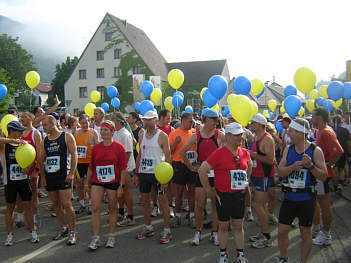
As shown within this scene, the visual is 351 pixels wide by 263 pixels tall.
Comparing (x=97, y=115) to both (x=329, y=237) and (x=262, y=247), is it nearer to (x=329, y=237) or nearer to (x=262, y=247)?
(x=262, y=247)

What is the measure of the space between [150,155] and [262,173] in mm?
1830

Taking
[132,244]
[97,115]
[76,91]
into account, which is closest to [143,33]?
[76,91]

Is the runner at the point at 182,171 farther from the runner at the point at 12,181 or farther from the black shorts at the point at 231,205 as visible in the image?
the runner at the point at 12,181

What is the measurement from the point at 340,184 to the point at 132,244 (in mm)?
6385

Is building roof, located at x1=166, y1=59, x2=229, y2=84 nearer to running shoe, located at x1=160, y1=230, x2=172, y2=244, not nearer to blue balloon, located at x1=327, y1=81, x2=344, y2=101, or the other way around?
blue balloon, located at x1=327, y1=81, x2=344, y2=101

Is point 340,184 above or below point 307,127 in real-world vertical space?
below

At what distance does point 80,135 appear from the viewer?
6.89 m

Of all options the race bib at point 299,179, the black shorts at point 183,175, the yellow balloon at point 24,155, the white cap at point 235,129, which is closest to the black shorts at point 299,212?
the race bib at point 299,179

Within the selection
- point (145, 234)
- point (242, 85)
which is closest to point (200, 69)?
point (242, 85)

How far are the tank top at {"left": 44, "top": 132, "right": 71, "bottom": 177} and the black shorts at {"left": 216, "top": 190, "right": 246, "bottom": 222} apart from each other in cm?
263

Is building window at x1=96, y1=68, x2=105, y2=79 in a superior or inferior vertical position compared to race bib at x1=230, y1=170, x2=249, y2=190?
superior

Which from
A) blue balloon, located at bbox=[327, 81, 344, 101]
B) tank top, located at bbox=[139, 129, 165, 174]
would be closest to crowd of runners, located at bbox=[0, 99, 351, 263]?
tank top, located at bbox=[139, 129, 165, 174]

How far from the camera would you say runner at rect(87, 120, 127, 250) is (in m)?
4.71

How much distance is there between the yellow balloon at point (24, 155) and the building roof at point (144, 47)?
33.5 metres
